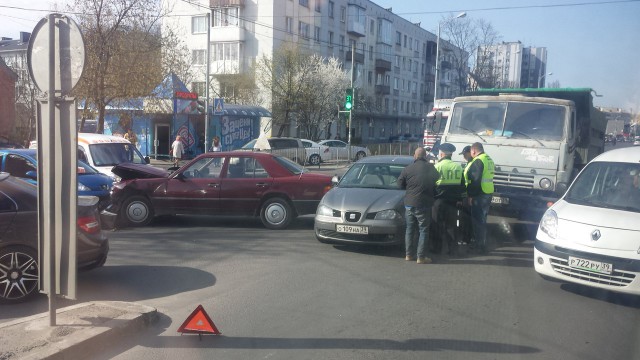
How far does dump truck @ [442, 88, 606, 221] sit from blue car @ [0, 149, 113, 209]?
7.71 m

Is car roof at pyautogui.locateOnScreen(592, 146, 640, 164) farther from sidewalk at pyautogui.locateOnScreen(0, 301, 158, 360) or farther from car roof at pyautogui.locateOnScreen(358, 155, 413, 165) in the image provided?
sidewalk at pyautogui.locateOnScreen(0, 301, 158, 360)

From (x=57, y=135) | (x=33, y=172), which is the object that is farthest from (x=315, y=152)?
(x=57, y=135)

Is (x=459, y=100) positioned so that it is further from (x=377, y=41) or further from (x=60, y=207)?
(x=377, y=41)

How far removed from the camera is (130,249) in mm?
9172

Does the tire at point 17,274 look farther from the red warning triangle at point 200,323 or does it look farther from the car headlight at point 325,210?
the car headlight at point 325,210

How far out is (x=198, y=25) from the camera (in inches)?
1847

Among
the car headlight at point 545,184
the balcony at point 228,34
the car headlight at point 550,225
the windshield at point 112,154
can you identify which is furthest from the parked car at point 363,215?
the balcony at point 228,34

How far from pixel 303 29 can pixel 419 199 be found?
4194 centimetres

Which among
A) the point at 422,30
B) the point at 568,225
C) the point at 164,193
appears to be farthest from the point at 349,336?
the point at 422,30

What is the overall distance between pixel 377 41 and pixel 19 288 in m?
60.1

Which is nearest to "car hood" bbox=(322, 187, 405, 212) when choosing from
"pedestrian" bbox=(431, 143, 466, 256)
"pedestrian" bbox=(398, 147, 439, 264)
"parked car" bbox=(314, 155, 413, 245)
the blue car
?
"parked car" bbox=(314, 155, 413, 245)

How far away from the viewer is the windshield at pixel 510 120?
11.2 metres

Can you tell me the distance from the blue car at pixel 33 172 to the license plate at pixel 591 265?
30.8ft

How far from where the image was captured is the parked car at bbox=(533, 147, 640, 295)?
20.1ft
